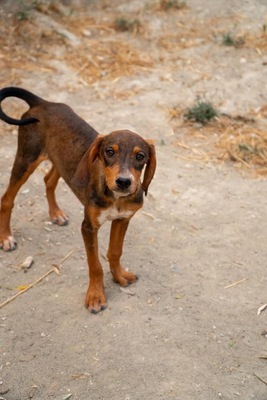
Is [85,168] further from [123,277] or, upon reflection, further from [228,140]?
[228,140]

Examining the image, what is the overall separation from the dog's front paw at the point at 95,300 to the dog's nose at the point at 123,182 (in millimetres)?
1240

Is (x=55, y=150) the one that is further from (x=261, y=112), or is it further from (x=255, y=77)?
(x=255, y=77)

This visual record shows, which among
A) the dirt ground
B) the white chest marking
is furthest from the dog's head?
the dirt ground

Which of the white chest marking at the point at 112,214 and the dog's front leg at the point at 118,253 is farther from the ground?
the white chest marking at the point at 112,214

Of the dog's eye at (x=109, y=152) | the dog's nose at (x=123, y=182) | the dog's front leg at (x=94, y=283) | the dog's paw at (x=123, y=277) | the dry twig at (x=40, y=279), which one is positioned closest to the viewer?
the dog's nose at (x=123, y=182)

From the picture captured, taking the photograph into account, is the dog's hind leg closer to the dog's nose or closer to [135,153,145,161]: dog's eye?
[135,153,145,161]: dog's eye

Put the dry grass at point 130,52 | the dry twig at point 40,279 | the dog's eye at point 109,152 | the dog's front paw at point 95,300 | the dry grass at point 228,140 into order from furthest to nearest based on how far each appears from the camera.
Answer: the dry grass at point 130,52
the dry grass at point 228,140
the dry twig at point 40,279
the dog's front paw at point 95,300
the dog's eye at point 109,152

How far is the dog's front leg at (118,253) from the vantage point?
4.77 meters

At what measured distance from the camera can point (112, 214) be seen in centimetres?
445

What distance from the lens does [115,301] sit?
491 cm

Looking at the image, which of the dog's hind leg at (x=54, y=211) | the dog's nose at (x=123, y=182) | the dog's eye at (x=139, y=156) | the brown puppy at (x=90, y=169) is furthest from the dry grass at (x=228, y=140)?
the dog's nose at (x=123, y=182)

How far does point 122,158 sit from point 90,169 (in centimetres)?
44

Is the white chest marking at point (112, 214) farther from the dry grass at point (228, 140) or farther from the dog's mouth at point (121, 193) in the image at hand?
the dry grass at point (228, 140)

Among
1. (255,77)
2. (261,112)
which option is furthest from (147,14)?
(261,112)
